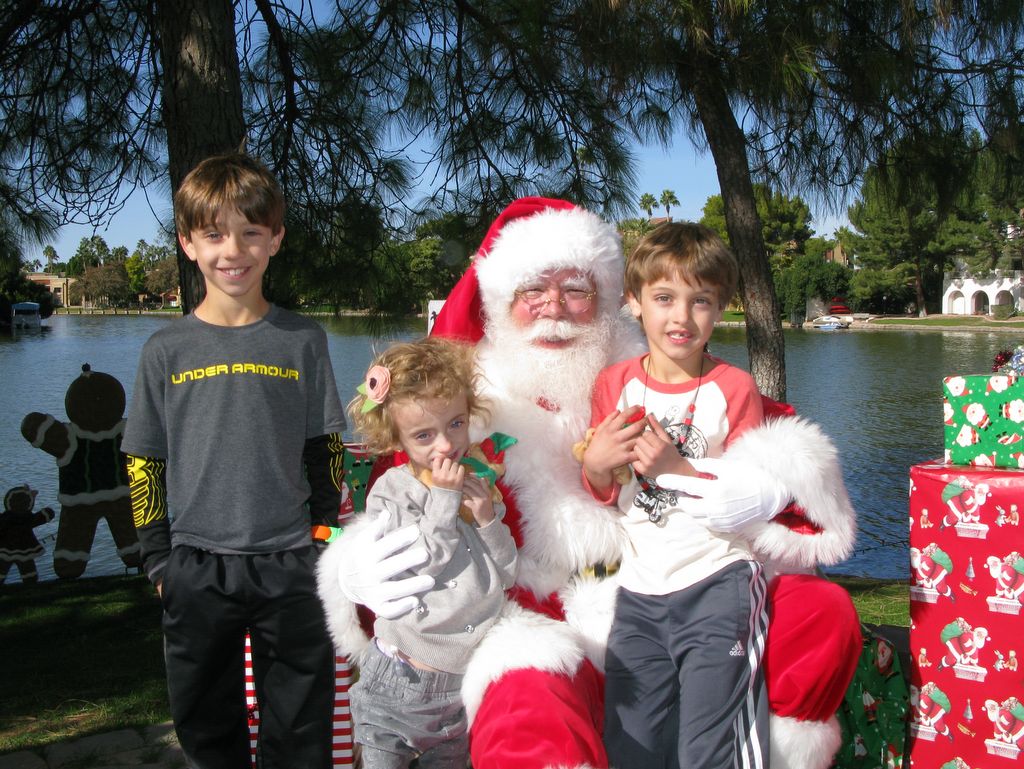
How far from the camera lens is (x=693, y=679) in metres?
1.79

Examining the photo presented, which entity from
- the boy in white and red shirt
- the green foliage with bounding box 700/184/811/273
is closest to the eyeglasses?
the boy in white and red shirt

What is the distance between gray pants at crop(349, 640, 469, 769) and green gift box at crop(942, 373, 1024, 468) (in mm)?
1354

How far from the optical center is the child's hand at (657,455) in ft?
5.99

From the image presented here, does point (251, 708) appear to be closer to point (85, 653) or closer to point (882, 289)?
point (85, 653)

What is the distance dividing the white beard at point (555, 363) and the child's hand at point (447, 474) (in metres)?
0.52

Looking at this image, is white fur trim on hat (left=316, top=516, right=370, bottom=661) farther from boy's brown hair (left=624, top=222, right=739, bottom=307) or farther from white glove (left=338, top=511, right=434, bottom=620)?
boy's brown hair (left=624, top=222, right=739, bottom=307)

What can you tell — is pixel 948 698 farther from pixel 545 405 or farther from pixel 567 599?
pixel 545 405

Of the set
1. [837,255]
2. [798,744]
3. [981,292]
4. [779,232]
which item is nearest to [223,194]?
[798,744]

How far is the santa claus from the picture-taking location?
5.81 ft

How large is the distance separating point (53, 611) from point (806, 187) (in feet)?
14.9

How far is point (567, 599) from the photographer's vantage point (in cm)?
213

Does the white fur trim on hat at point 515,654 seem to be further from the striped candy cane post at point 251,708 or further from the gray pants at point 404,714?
the striped candy cane post at point 251,708

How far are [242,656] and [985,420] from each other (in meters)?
1.86

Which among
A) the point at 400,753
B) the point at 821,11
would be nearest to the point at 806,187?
the point at 821,11
